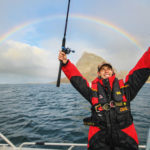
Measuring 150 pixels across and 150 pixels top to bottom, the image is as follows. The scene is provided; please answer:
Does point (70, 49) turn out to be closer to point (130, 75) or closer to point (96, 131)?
point (130, 75)

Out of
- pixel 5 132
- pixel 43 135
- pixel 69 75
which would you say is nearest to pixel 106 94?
pixel 69 75

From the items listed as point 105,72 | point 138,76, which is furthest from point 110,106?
point 105,72

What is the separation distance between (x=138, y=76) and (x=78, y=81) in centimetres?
127

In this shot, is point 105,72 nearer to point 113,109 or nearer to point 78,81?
point 78,81

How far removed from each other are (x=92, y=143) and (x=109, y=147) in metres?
0.31

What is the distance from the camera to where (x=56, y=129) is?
8.79m

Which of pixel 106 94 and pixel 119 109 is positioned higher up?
pixel 106 94

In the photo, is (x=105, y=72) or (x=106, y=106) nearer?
(x=106, y=106)

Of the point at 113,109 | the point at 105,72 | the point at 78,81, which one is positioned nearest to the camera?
the point at 113,109

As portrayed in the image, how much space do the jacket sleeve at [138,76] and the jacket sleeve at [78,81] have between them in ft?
2.77

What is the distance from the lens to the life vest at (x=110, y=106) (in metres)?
2.41

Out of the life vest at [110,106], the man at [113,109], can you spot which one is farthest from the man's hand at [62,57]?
the life vest at [110,106]

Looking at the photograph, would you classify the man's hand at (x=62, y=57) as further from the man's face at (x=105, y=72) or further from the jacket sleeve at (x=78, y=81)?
the man's face at (x=105, y=72)

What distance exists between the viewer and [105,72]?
10.9 feet
